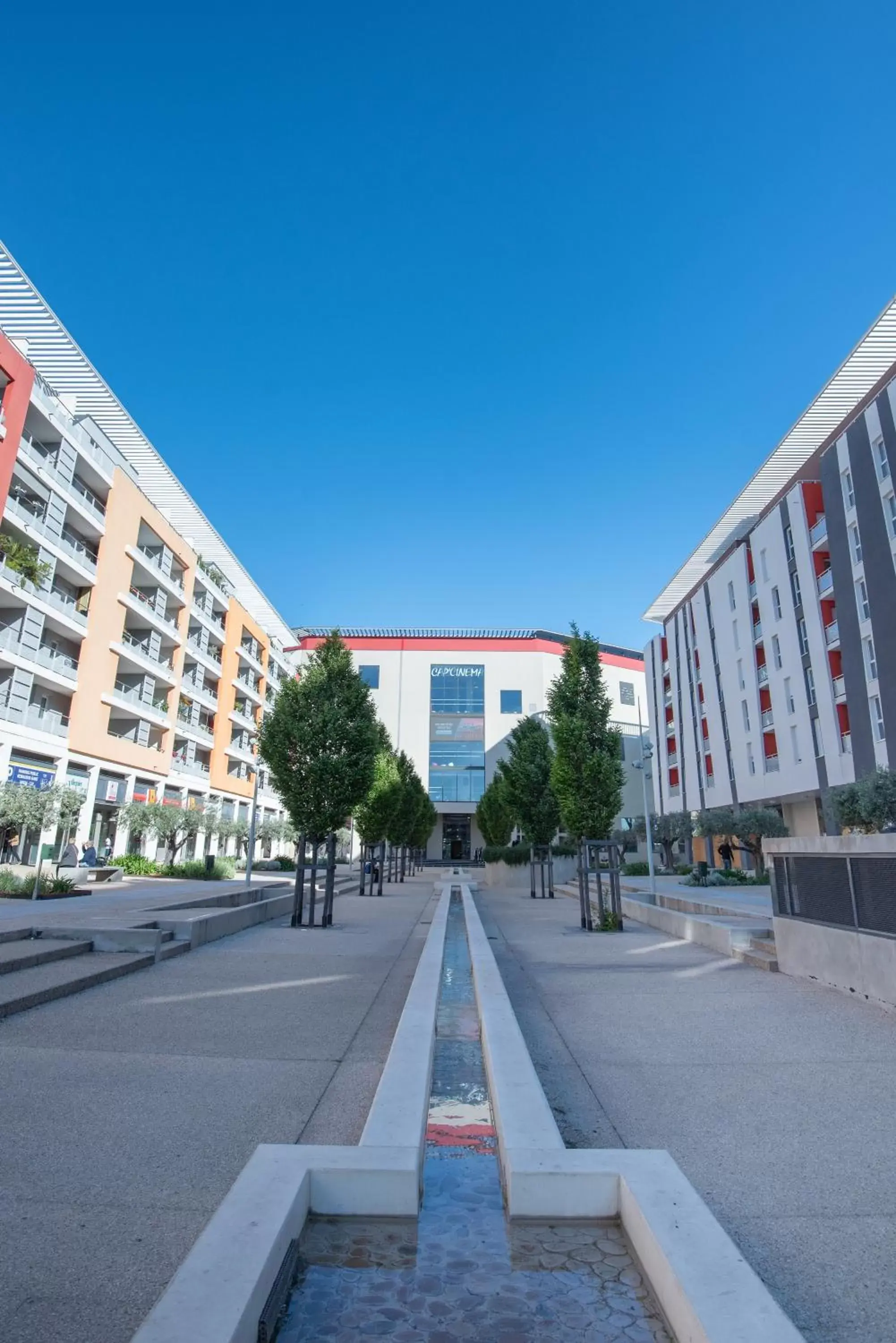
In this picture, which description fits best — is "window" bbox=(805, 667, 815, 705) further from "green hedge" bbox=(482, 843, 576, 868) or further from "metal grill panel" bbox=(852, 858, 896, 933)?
"metal grill panel" bbox=(852, 858, 896, 933)

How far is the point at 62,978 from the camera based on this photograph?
7.12m

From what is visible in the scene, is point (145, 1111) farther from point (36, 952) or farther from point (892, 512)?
point (892, 512)

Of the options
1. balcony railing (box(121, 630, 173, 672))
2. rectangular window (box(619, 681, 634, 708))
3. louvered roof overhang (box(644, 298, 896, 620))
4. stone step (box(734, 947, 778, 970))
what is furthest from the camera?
rectangular window (box(619, 681, 634, 708))

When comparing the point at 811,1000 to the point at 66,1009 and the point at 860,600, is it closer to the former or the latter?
the point at 66,1009

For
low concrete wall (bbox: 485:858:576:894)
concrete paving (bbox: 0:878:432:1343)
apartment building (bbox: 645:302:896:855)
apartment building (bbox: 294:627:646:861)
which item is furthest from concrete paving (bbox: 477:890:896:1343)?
apartment building (bbox: 294:627:646:861)

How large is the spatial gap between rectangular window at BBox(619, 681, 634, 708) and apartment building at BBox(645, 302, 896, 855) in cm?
2236

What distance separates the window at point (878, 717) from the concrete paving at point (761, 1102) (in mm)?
25155

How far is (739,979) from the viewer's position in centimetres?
844

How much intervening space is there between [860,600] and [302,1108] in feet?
111

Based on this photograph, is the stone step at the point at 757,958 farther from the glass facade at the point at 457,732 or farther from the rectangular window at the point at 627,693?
the rectangular window at the point at 627,693

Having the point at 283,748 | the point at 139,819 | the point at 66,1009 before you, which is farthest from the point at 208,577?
the point at 66,1009

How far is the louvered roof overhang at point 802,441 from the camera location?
2861cm

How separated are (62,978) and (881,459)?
34.3 metres

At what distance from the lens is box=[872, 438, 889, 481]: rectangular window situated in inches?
1187
